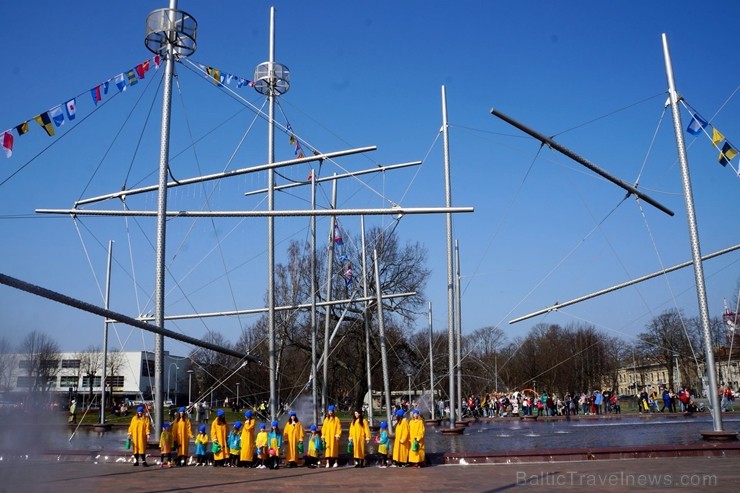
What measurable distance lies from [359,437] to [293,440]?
1.59 m

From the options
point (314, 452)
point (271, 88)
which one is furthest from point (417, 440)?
point (271, 88)

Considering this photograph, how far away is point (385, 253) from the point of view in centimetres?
4134

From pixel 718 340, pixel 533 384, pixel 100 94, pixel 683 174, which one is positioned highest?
pixel 100 94

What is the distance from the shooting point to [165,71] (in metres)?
16.4

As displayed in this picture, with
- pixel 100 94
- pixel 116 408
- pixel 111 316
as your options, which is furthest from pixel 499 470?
pixel 116 408

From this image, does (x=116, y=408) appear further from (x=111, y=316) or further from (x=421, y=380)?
(x=111, y=316)

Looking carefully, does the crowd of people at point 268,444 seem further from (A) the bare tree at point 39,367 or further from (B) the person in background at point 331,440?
(A) the bare tree at point 39,367

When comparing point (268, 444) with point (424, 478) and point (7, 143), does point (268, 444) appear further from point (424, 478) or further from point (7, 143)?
point (7, 143)

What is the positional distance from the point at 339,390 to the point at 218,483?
37081 mm

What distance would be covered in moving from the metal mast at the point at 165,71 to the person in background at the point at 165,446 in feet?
1.15

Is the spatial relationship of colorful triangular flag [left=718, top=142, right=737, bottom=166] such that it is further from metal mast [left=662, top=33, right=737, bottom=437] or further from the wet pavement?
the wet pavement

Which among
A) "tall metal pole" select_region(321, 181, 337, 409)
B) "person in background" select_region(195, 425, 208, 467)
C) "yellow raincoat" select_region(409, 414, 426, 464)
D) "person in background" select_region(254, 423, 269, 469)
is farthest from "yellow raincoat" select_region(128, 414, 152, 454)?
"tall metal pole" select_region(321, 181, 337, 409)

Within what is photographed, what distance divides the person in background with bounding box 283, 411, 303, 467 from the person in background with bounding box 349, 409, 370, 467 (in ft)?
4.20

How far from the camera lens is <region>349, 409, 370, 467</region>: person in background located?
568 inches
